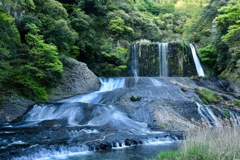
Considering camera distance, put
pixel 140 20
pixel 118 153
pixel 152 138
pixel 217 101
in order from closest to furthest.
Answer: pixel 118 153
pixel 152 138
pixel 217 101
pixel 140 20

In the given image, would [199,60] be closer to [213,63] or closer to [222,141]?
[213,63]

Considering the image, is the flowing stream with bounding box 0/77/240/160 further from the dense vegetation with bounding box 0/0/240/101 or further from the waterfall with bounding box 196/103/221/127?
the dense vegetation with bounding box 0/0/240/101

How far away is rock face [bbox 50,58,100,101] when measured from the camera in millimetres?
17769

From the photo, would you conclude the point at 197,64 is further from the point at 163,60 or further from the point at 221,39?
the point at 221,39

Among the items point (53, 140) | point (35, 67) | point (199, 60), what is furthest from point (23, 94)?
point (199, 60)

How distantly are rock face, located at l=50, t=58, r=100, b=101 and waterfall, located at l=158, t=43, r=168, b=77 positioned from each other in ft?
29.6

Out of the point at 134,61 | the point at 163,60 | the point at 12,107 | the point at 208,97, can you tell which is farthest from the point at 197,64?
the point at 12,107

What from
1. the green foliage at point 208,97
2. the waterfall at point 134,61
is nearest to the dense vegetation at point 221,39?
the green foliage at point 208,97

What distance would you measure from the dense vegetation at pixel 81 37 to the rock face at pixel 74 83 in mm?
657

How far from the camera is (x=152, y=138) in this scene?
9.70 m

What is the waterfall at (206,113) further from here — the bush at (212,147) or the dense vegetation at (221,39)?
the dense vegetation at (221,39)

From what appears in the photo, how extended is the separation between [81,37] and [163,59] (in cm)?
936

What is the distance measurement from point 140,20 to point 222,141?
94.4ft

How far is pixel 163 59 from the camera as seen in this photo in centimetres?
2675
